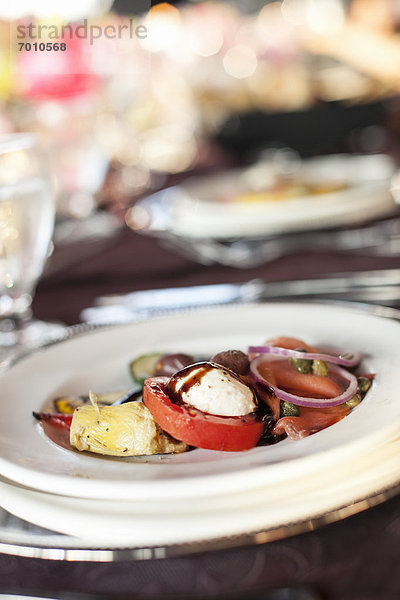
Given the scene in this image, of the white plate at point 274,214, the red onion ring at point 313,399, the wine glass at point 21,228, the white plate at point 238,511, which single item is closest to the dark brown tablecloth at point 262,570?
the white plate at point 238,511

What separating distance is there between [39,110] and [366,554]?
1388 millimetres

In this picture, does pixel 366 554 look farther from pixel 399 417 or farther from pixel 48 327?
pixel 48 327

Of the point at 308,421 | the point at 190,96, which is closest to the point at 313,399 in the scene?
the point at 308,421

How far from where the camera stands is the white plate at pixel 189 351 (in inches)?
17.4

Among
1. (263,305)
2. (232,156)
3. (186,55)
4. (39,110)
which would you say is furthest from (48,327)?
(186,55)

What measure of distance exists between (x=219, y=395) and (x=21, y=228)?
492 millimetres

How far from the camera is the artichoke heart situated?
541 mm

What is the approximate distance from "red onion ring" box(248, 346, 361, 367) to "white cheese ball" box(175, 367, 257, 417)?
9 centimetres

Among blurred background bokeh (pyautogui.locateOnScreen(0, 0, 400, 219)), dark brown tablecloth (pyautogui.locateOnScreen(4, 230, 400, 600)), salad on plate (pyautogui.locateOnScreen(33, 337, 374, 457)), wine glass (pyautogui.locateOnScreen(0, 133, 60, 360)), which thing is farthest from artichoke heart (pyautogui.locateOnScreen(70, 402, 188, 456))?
blurred background bokeh (pyautogui.locateOnScreen(0, 0, 400, 219))

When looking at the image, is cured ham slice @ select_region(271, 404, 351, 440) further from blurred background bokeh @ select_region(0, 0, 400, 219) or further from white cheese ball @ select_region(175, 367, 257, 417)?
blurred background bokeh @ select_region(0, 0, 400, 219)

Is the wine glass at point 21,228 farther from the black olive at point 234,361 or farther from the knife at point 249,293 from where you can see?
the black olive at point 234,361

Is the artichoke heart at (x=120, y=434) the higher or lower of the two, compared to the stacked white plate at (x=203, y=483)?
lower

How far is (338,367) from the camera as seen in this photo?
64 cm

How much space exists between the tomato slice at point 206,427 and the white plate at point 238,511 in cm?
7
